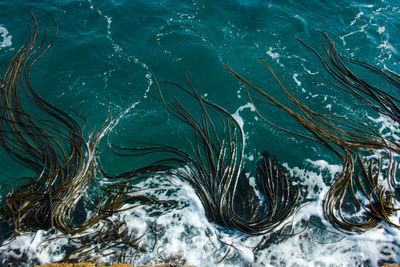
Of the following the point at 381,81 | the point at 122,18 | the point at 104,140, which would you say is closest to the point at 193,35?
the point at 122,18

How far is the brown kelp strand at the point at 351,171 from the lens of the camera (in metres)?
3.96

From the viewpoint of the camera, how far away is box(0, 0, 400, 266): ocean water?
11.9ft

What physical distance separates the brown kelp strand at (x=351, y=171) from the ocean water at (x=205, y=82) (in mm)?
136

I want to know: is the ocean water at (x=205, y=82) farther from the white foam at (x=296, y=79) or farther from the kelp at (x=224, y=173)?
the kelp at (x=224, y=173)

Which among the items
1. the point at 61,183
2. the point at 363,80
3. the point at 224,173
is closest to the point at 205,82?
the point at 224,173

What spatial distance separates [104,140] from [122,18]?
355cm

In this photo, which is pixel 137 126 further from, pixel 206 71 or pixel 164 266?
Answer: pixel 164 266

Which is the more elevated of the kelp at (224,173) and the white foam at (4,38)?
the white foam at (4,38)

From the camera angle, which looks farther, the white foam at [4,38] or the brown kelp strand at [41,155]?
the white foam at [4,38]

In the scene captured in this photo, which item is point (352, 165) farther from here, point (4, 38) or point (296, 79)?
point (4, 38)

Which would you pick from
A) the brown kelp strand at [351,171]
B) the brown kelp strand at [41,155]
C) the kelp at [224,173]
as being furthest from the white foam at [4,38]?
the brown kelp strand at [351,171]

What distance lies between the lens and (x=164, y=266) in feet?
10.7

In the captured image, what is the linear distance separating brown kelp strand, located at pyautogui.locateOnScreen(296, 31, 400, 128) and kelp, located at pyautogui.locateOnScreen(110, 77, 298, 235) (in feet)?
8.26

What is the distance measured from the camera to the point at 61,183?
13.0 ft
